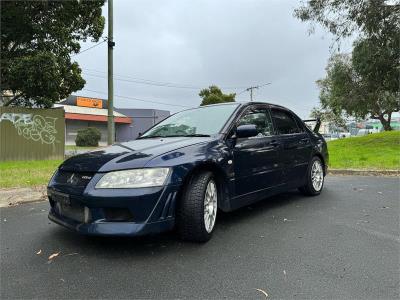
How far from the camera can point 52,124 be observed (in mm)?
14867

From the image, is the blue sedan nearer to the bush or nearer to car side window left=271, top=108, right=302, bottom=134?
car side window left=271, top=108, right=302, bottom=134

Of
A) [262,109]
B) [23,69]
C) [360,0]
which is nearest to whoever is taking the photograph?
[262,109]

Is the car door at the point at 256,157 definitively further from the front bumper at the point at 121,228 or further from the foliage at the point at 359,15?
the foliage at the point at 359,15

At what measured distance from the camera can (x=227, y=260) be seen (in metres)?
3.68

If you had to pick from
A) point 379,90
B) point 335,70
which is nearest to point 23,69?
point 379,90

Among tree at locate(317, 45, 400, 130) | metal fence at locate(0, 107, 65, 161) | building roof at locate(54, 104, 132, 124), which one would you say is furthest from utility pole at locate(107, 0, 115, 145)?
building roof at locate(54, 104, 132, 124)

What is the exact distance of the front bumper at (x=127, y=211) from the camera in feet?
11.8

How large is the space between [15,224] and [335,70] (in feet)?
74.2

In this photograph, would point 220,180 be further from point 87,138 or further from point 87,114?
→ point 87,114

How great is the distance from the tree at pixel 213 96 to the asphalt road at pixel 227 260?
39.2 m

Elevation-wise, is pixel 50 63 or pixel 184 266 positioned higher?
pixel 50 63

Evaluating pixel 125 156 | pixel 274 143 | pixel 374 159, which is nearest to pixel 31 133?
pixel 274 143

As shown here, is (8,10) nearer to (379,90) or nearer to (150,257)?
(150,257)

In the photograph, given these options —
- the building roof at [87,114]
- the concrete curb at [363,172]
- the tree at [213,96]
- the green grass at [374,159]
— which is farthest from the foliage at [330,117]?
the concrete curb at [363,172]
